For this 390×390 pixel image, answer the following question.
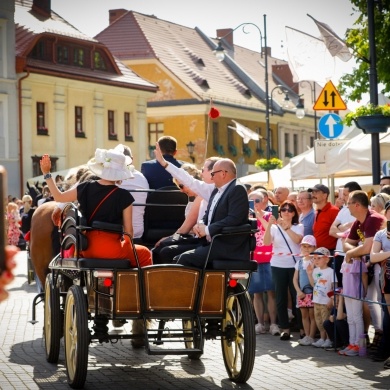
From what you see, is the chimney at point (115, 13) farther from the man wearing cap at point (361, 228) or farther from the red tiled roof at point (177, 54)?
the man wearing cap at point (361, 228)

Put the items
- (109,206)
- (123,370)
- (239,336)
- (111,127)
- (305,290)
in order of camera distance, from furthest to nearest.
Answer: (111,127), (305,290), (123,370), (109,206), (239,336)

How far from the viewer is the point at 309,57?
17.7 metres

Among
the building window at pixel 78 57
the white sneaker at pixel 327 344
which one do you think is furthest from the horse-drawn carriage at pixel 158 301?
the building window at pixel 78 57

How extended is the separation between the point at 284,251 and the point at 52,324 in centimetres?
375

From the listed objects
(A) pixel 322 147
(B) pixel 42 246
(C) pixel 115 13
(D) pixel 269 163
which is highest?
(C) pixel 115 13

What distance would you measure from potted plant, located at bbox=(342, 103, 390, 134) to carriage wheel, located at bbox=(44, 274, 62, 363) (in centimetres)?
706

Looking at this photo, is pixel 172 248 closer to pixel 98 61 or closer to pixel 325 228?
pixel 325 228

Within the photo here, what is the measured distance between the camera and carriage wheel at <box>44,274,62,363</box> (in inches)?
386

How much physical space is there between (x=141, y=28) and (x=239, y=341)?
59.4 meters

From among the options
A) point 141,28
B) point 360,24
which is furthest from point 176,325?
point 141,28

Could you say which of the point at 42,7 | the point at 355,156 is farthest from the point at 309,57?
the point at 42,7

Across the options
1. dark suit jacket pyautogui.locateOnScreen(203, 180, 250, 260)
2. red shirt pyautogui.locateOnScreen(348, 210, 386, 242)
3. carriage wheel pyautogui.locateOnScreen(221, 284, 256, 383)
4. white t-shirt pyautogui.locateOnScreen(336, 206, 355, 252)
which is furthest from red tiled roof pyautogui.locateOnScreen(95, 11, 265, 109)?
dark suit jacket pyautogui.locateOnScreen(203, 180, 250, 260)

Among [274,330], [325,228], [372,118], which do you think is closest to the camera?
[325,228]

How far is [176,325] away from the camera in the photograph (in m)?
13.8
